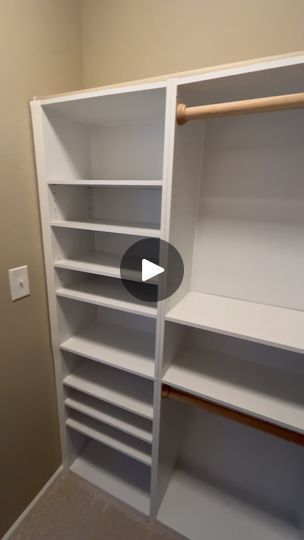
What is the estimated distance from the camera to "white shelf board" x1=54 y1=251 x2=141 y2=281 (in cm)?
103

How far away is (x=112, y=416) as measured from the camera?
1.30 meters

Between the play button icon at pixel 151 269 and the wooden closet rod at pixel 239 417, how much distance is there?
1.32 feet


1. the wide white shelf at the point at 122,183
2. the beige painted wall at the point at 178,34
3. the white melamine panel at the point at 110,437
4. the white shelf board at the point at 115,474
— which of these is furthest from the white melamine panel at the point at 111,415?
the beige painted wall at the point at 178,34

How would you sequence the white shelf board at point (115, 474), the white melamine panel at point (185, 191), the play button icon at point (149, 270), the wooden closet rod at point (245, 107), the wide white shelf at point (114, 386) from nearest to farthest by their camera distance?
1. the wooden closet rod at point (245, 107)
2. the white melamine panel at point (185, 191)
3. the play button icon at point (149, 270)
4. the wide white shelf at point (114, 386)
5. the white shelf board at point (115, 474)

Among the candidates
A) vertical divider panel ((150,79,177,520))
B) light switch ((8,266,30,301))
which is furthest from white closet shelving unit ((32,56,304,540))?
light switch ((8,266,30,301))

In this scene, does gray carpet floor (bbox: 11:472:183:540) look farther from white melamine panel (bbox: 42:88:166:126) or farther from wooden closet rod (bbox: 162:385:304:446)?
white melamine panel (bbox: 42:88:166:126)

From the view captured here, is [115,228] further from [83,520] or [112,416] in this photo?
[83,520]

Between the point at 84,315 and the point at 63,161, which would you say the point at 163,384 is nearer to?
the point at 84,315

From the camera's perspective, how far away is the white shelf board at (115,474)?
1.38 meters

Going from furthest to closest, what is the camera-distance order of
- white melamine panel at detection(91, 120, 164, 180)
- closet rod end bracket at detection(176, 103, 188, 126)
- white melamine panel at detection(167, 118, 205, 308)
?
white melamine panel at detection(91, 120, 164, 180) → white melamine panel at detection(167, 118, 205, 308) → closet rod end bracket at detection(176, 103, 188, 126)

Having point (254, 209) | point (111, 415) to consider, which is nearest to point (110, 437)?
point (111, 415)

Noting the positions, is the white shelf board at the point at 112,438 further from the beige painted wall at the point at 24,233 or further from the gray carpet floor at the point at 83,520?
the gray carpet floor at the point at 83,520

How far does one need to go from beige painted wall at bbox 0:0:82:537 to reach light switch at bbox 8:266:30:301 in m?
0.03

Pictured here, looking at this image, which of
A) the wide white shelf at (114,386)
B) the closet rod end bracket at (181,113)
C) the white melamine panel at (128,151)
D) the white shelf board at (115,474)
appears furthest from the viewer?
the white shelf board at (115,474)
